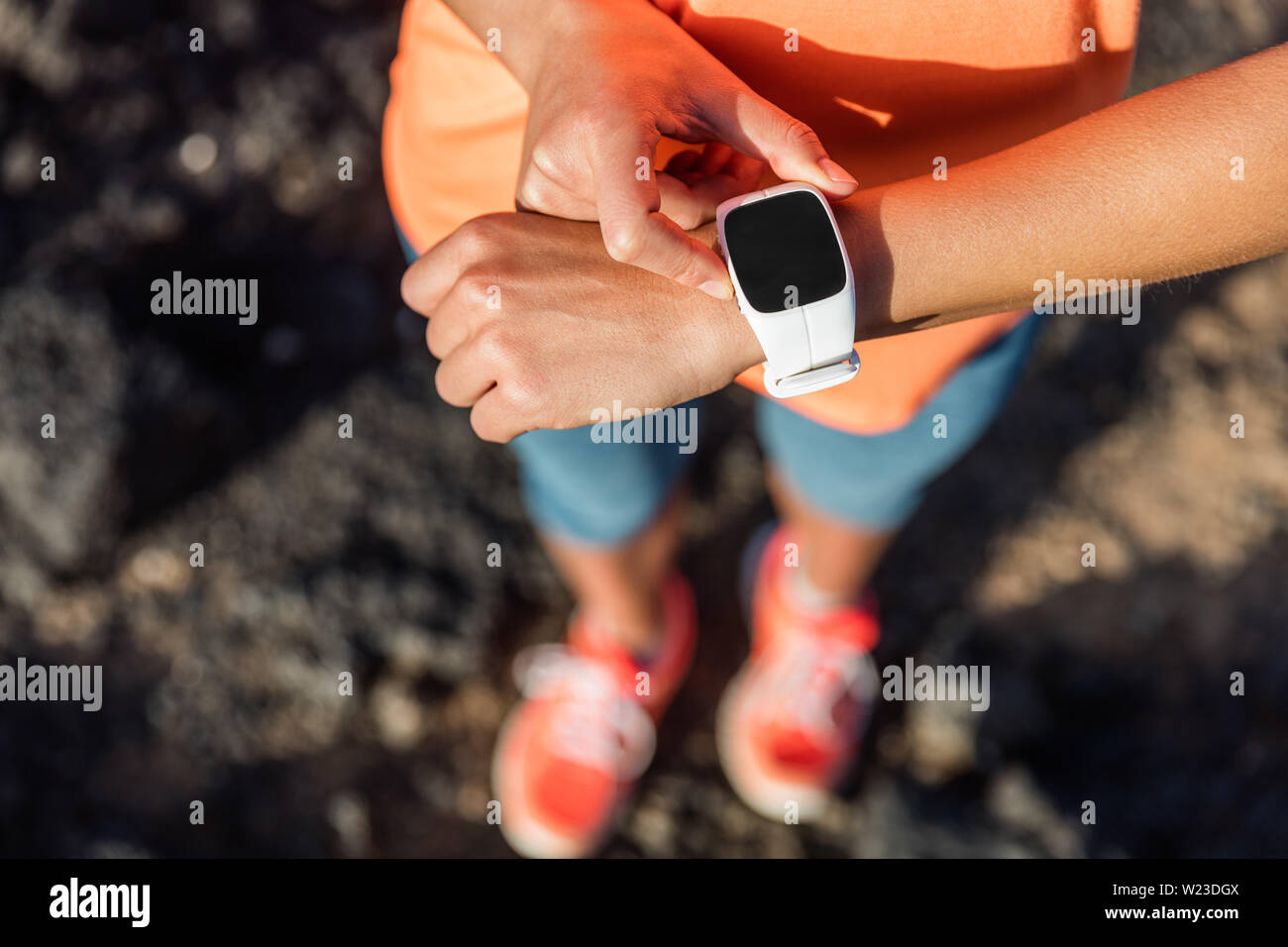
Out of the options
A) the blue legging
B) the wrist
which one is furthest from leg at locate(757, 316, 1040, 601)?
the wrist

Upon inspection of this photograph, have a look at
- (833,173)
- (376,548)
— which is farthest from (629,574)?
(833,173)

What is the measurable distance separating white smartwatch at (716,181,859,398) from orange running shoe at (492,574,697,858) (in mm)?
1137

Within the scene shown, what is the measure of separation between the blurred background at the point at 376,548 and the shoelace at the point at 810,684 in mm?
168

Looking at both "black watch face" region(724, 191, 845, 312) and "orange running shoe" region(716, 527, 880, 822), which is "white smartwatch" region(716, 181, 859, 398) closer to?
"black watch face" region(724, 191, 845, 312)

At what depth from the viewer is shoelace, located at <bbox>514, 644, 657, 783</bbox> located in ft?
6.64

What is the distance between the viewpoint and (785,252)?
92cm

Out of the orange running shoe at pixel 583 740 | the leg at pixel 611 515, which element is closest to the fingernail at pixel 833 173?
the leg at pixel 611 515

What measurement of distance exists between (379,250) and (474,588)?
1003 millimetres

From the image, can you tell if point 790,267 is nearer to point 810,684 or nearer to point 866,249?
point 866,249

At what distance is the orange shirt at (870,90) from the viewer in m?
0.92

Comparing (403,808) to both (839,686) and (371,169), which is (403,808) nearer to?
(839,686)

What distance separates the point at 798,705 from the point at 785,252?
1.39 meters

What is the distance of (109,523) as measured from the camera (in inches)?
84.7

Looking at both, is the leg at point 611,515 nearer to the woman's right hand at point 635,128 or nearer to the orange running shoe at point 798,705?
the orange running shoe at point 798,705
